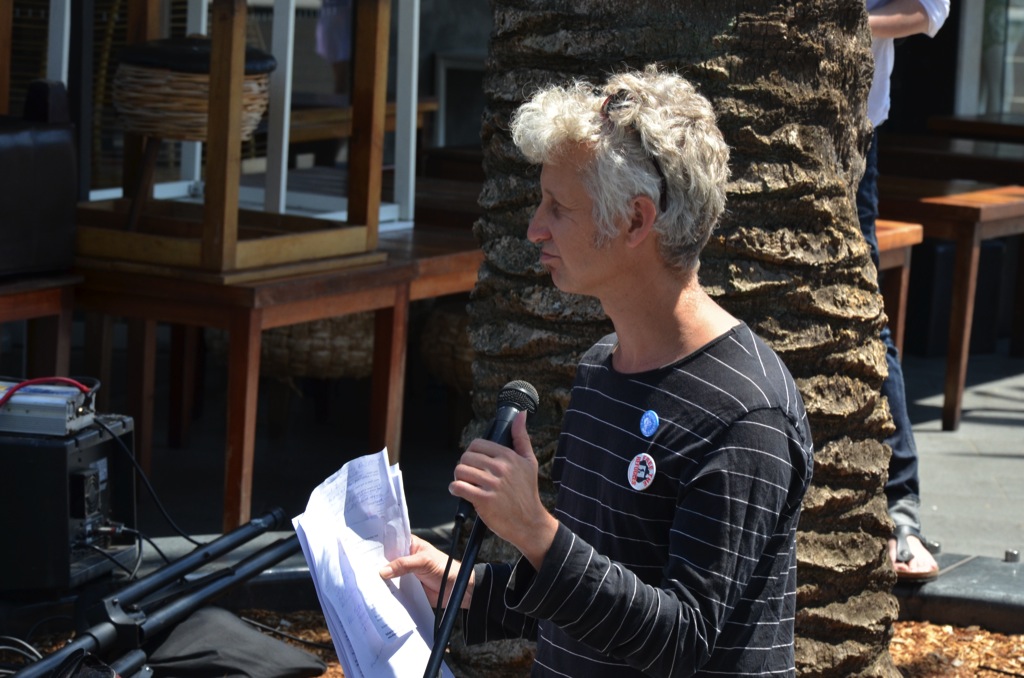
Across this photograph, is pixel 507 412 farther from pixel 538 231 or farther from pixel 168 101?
pixel 168 101

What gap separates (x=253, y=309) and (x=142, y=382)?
1.24 m

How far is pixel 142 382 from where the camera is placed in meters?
5.90

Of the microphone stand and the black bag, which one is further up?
the microphone stand

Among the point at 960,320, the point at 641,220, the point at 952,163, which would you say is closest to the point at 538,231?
the point at 641,220

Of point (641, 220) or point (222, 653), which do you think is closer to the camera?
point (641, 220)

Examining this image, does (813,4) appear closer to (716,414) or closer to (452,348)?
(716,414)

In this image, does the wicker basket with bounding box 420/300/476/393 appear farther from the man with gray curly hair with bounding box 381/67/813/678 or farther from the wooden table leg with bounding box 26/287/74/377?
the man with gray curly hair with bounding box 381/67/813/678

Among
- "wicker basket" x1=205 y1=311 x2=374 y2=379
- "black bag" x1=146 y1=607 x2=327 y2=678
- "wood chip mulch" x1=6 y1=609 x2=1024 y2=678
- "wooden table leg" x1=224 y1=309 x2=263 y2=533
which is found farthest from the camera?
"wicker basket" x1=205 y1=311 x2=374 y2=379

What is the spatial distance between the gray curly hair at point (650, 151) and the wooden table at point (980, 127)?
779 cm

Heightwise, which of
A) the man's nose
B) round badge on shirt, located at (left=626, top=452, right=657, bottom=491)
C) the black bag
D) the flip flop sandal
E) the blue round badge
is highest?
the man's nose

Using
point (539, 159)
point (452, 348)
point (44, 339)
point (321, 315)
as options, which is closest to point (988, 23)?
point (452, 348)

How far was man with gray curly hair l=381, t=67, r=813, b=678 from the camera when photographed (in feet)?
6.71

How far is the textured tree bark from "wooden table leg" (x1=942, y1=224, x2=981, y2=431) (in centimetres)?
337

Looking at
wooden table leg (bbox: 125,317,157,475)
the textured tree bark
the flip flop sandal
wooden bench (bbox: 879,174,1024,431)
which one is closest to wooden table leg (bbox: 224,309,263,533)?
wooden table leg (bbox: 125,317,157,475)
